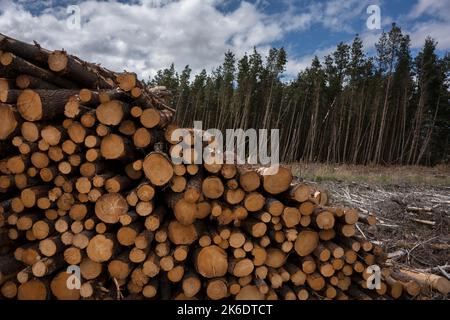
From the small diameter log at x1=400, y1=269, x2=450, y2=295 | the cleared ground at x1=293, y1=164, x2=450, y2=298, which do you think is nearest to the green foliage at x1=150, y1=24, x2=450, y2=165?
the cleared ground at x1=293, y1=164, x2=450, y2=298

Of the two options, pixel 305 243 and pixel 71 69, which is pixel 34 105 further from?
pixel 305 243

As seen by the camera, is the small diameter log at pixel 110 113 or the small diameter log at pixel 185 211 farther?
the small diameter log at pixel 110 113

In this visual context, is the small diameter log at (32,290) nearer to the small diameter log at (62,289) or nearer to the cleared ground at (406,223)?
the small diameter log at (62,289)

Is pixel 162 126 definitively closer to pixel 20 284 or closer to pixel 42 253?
pixel 42 253

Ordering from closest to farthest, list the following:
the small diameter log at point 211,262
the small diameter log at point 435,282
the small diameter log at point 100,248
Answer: the small diameter log at point 100,248 < the small diameter log at point 211,262 < the small diameter log at point 435,282

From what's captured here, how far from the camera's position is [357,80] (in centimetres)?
3152

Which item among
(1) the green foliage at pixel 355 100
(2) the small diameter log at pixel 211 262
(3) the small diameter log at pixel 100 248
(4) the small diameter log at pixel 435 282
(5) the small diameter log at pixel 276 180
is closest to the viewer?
(3) the small diameter log at pixel 100 248

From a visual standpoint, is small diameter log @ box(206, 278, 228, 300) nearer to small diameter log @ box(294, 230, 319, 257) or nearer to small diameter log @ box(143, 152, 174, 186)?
small diameter log @ box(294, 230, 319, 257)

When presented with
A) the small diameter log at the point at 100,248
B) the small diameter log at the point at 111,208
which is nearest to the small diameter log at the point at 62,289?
the small diameter log at the point at 100,248

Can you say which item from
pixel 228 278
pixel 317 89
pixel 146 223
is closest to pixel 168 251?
pixel 146 223

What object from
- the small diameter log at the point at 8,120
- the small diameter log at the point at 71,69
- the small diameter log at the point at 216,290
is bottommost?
the small diameter log at the point at 216,290

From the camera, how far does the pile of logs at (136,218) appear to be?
324 cm

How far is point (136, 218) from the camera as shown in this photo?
332cm

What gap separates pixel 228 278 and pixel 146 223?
1.07 meters
